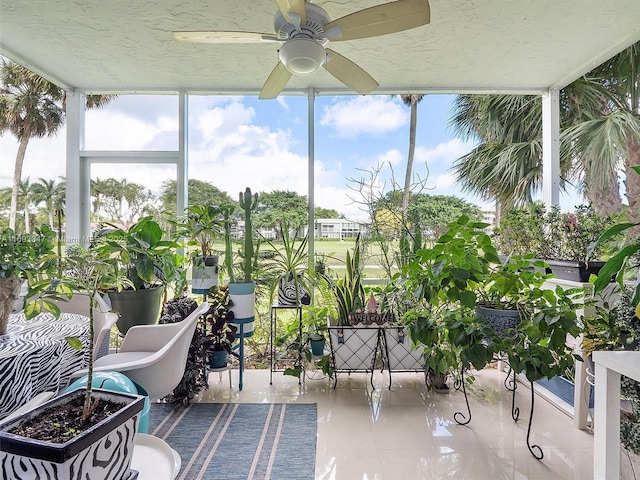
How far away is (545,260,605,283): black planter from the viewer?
212 centimetres

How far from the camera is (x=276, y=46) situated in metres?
2.44

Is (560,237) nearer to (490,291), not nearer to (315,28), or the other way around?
(490,291)

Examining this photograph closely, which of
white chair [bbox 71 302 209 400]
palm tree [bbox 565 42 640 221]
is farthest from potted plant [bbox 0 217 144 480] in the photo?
palm tree [bbox 565 42 640 221]

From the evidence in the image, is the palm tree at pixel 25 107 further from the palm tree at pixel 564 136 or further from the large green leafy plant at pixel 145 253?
the palm tree at pixel 564 136

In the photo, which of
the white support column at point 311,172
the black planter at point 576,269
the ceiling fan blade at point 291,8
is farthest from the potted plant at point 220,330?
the black planter at point 576,269

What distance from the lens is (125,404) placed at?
801 mm

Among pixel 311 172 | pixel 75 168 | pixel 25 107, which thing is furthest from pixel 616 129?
pixel 25 107

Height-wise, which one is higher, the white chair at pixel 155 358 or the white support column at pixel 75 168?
the white support column at pixel 75 168

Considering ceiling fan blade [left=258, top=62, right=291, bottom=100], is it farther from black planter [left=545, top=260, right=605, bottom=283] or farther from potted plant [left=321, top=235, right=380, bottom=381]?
black planter [left=545, top=260, right=605, bottom=283]

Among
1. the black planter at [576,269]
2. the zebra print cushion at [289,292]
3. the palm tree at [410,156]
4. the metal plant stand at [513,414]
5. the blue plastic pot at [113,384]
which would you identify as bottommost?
the metal plant stand at [513,414]

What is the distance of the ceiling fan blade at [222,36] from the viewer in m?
1.65

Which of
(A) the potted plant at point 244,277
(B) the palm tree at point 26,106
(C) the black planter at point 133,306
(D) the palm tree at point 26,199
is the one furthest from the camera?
(B) the palm tree at point 26,106

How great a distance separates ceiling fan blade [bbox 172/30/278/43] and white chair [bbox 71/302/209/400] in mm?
1423

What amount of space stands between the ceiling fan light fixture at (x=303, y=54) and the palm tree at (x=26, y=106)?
2.48 metres
